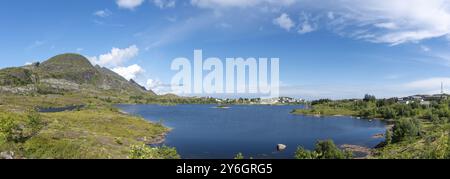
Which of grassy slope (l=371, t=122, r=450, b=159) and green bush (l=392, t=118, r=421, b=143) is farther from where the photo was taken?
green bush (l=392, t=118, r=421, b=143)

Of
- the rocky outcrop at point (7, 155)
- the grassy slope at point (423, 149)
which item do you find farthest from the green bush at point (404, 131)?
the rocky outcrop at point (7, 155)

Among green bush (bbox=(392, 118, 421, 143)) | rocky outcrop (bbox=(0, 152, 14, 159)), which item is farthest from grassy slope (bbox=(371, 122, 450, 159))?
rocky outcrop (bbox=(0, 152, 14, 159))

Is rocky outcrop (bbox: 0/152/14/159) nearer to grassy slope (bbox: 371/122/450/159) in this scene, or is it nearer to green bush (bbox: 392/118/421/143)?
grassy slope (bbox: 371/122/450/159)

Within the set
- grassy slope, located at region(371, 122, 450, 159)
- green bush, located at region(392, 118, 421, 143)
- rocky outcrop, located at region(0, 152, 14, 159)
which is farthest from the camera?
green bush, located at region(392, 118, 421, 143)

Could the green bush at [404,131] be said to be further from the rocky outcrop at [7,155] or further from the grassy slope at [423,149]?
the rocky outcrop at [7,155]

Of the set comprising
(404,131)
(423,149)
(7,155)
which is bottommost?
(404,131)

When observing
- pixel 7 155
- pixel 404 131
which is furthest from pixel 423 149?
pixel 404 131

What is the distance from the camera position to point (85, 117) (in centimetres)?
17912

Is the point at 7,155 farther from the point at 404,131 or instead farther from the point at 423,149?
the point at 404,131
